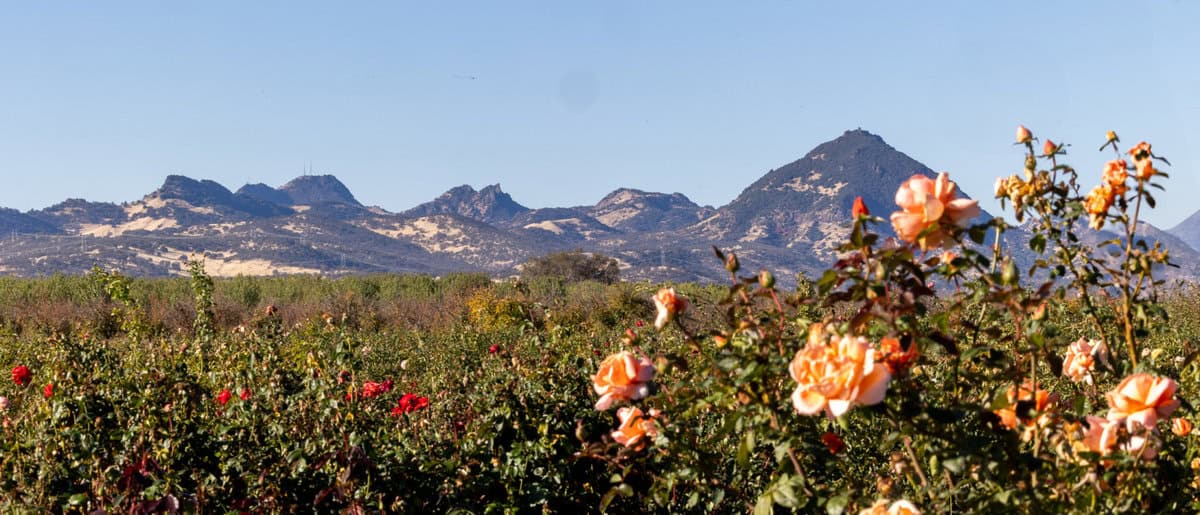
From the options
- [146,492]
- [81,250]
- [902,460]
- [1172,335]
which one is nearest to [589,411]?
[146,492]

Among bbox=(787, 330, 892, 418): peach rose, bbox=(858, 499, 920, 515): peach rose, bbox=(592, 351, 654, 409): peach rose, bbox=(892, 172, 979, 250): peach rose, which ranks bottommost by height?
bbox=(858, 499, 920, 515): peach rose

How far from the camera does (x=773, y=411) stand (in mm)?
1811

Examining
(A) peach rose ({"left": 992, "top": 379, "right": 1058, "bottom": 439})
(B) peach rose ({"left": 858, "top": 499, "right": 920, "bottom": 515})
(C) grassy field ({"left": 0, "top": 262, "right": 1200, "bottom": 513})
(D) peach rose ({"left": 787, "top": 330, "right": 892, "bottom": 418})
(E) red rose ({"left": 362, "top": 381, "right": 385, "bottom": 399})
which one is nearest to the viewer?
(D) peach rose ({"left": 787, "top": 330, "right": 892, "bottom": 418})

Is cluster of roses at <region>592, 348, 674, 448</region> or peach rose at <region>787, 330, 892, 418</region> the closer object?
peach rose at <region>787, 330, 892, 418</region>

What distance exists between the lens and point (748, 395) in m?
1.83

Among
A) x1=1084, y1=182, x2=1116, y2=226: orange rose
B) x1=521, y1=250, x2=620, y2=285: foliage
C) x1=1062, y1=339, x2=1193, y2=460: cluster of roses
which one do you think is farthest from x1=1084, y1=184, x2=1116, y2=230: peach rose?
x1=521, y1=250, x2=620, y2=285: foliage

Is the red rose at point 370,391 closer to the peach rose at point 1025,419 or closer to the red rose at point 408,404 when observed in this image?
the red rose at point 408,404

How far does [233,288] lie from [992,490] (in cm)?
2250

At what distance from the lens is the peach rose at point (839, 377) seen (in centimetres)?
137

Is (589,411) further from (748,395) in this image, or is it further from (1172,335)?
(1172,335)

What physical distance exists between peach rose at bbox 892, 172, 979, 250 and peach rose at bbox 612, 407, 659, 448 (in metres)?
0.75

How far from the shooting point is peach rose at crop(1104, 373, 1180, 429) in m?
1.61

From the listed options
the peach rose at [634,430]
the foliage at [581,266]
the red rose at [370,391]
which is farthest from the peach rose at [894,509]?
the foliage at [581,266]

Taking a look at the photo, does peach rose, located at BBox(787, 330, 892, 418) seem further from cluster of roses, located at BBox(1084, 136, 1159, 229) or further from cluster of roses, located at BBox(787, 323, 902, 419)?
cluster of roses, located at BBox(1084, 136, 1159, 229)
